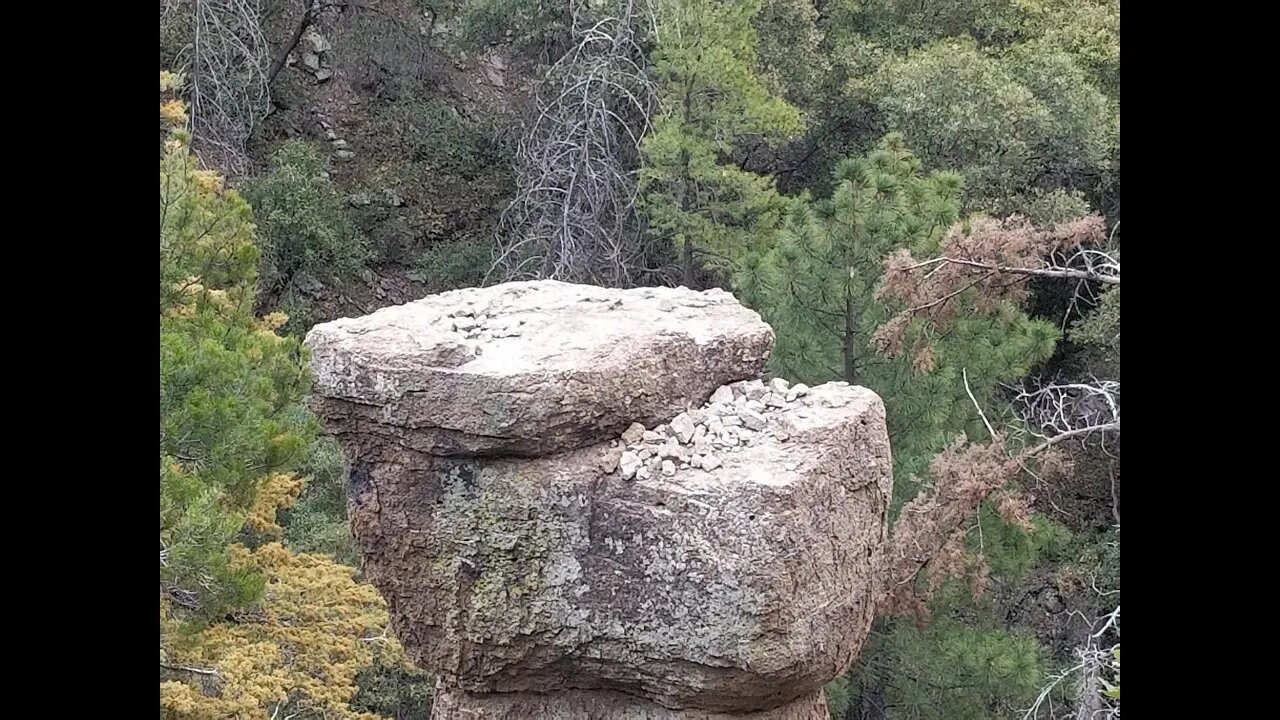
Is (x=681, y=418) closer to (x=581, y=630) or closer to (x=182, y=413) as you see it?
(x=581, y=630)

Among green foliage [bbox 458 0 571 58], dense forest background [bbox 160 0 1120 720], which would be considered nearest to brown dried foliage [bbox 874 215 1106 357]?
dense forest background [bbox 160 0 1120 720]

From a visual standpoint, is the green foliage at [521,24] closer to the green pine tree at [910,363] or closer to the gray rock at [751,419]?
the green pine tree at [910,363]

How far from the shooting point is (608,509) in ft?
15.0

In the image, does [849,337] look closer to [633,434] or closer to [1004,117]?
[633,434]

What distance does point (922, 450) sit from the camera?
755 centimetres

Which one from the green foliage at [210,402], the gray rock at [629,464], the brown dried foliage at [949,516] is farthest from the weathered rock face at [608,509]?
the brown dried foliage at [949,516]

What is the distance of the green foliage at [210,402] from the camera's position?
5.15 meters

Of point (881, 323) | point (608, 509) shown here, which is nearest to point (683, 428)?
point (608, 509)

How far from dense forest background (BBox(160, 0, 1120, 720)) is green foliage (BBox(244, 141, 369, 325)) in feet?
0.14

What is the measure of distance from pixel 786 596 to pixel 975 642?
3349 mm

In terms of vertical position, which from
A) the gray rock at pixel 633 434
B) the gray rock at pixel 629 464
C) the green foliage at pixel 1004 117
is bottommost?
the gray rock at pixel 629 464

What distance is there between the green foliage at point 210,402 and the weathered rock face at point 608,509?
2.34 ft

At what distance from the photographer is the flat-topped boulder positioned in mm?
4516
